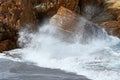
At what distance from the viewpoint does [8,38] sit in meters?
18.6

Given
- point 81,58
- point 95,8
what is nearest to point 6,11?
point 81,58

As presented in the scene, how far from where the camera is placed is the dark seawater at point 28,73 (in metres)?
13.2

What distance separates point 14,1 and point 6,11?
0.71 m

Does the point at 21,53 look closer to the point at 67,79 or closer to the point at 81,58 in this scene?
the point at 81,58

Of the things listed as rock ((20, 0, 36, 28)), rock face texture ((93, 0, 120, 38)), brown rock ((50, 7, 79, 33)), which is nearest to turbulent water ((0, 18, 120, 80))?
brown rock ((50, 7, 79, 33))

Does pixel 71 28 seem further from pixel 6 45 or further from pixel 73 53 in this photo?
pixel 6 45

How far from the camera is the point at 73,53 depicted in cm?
1739

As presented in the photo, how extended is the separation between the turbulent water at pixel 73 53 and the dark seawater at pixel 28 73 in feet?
1.64

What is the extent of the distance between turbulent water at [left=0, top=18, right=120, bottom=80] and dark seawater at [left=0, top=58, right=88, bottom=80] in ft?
1.64

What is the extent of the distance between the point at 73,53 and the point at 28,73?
162 inches

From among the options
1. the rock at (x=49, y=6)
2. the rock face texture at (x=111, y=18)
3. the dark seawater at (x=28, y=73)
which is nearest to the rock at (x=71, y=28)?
the rock at (x=49, y=6)

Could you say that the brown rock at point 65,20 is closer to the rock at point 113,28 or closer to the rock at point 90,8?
the rock at point 113,28

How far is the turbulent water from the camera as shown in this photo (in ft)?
46.4

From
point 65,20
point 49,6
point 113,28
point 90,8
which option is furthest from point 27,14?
point 90,8
